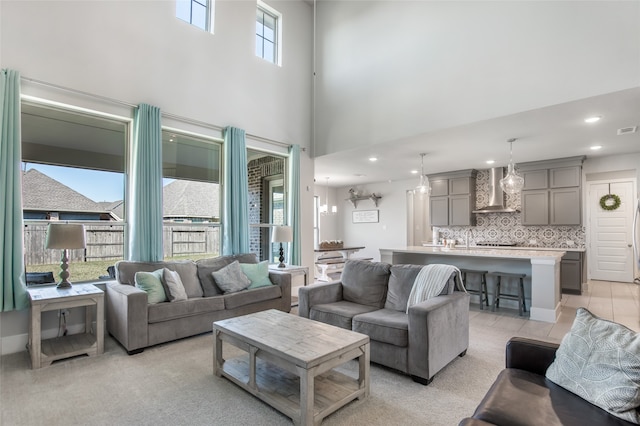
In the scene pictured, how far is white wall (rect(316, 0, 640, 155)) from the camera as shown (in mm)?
3443

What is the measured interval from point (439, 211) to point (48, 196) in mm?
7594

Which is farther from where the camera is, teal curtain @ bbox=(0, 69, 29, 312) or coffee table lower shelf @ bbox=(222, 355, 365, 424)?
teal curtain @ bbox=(0, 69, 29, 312)

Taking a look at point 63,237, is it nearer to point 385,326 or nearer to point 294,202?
point 385,326

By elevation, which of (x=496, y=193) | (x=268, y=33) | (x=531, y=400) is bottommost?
(x=531, y=400)

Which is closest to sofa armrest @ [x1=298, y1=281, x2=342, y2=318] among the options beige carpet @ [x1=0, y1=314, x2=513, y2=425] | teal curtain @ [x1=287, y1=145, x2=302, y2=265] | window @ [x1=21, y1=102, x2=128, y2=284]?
beige carpet @ [x1=0, y1=314, x2=513, y2=425]

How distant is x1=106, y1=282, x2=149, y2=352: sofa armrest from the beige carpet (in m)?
0.13

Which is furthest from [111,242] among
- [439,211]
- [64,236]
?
[439,211]

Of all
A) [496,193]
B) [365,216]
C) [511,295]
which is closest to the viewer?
[511,295]

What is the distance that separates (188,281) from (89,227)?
134cm

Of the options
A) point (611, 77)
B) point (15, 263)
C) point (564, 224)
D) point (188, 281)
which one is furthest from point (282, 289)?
point (564, 224)

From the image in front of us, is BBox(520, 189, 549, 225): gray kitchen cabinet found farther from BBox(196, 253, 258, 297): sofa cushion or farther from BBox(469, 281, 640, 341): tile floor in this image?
BBox(196, 253, 258, 297): sofa cushion

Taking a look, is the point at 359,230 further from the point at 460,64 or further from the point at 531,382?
the point at 531,382

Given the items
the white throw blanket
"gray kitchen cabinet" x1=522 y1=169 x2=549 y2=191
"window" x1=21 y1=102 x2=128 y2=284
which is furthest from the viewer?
"gray kitchen cabinet" x1=522 y1=169 x2=549 y2=191

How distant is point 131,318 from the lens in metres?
3.20
